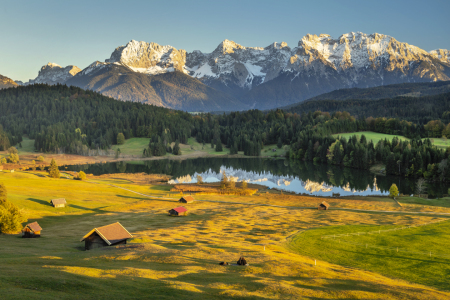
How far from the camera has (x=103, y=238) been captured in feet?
137

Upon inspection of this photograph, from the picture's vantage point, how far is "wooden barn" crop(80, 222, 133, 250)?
41531mm

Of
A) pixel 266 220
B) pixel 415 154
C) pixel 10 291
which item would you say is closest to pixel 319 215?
pixel 266 220

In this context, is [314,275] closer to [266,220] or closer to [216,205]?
[266,220]

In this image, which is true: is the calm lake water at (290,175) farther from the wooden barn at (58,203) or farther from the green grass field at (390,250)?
the wooden barn at (58,203)

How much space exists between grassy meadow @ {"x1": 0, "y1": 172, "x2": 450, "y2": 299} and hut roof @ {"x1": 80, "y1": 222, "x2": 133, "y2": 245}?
1.70 metres

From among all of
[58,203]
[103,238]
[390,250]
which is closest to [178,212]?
[58,203]

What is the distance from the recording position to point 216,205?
80.6m

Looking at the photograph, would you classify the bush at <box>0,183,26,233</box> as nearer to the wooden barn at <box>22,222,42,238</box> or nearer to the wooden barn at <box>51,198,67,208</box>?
the wooden barn at <box>22,222,42,238</box>

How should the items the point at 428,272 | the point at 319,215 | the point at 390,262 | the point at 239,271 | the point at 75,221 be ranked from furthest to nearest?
the point at 319,215 → the point at 75,221 → the point at 390,262 → the point at 428,272 → the point at 239,271

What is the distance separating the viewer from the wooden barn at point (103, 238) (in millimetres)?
41531

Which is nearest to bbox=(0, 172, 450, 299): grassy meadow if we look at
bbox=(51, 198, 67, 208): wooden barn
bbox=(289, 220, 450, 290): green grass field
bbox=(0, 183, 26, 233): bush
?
bbox=(289, 220, 450, 290): green grass field

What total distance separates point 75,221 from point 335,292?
49.0 m

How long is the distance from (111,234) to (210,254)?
14.4 meters

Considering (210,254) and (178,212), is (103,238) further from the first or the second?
(178,212)
